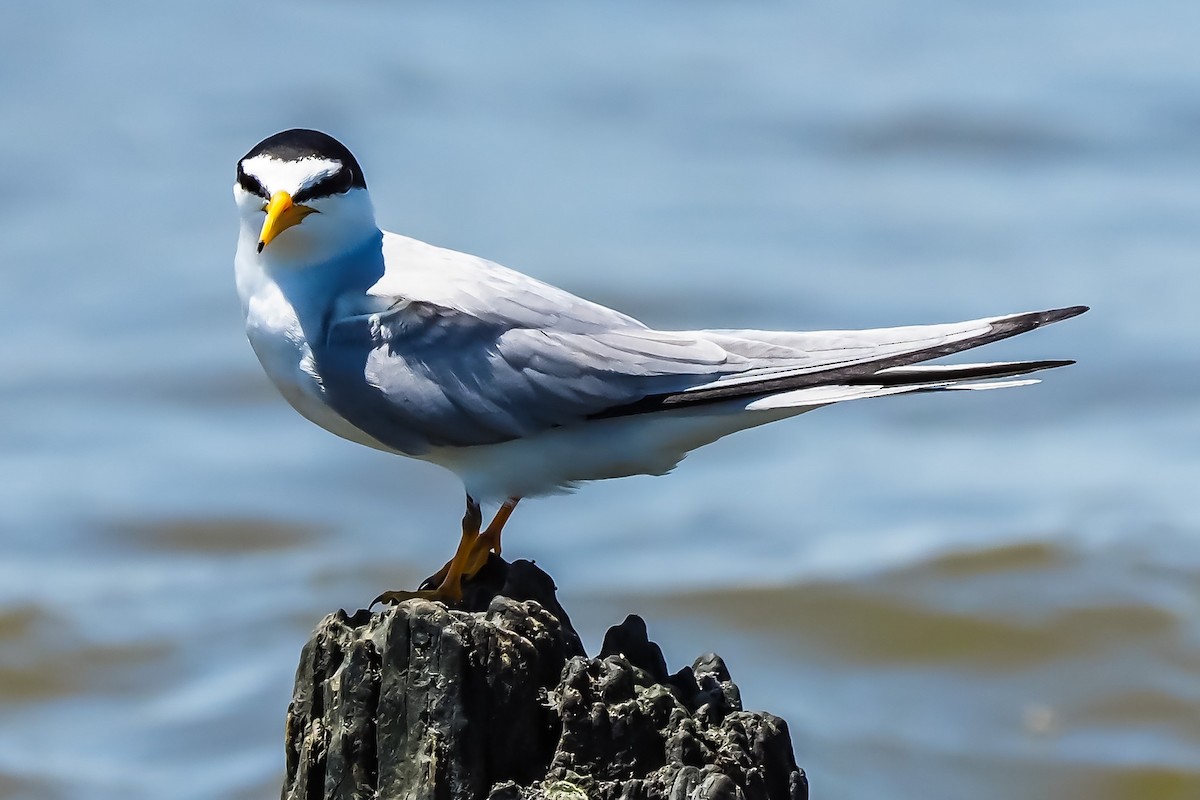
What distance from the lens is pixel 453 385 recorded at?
7070 millimetres

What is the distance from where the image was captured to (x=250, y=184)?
737cm

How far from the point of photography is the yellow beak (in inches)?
275

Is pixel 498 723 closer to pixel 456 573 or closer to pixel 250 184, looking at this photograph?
pixel 456 573

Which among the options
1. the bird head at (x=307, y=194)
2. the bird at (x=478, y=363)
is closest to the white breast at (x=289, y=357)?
the bird at (x=478, y=363)

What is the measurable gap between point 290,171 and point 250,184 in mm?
208

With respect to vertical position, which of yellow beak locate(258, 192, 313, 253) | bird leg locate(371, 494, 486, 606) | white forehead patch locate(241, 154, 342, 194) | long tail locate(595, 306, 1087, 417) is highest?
white forehead patch locate(241, 154, 342, 194)

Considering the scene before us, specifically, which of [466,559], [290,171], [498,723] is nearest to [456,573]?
[466,559]

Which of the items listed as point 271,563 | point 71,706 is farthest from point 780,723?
point 271,563

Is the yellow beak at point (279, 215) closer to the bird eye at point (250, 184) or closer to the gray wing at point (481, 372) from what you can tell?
the bird eye at point (250, 184)

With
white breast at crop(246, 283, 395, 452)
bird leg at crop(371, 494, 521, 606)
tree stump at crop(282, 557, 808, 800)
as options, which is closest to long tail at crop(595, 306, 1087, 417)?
bird leg at crop(371, 494, 521, 606)

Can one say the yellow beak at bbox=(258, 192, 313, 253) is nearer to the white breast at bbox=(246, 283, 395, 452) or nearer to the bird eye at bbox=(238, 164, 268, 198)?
the bird eye at bbox=(238, 164, 268, 198)

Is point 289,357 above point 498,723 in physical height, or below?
above

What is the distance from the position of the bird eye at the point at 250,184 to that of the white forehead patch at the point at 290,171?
0.02 meters

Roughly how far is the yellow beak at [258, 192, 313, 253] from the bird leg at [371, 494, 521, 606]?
46.8 inches
